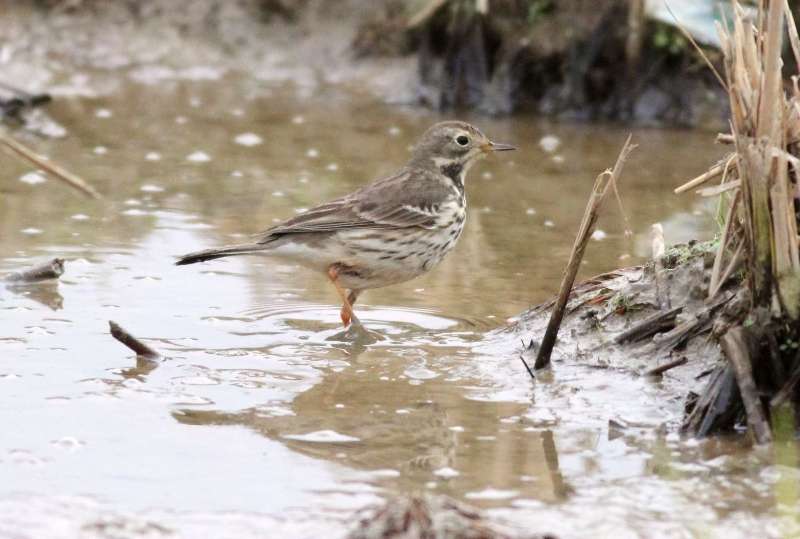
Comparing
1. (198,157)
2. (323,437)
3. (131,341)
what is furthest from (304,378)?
(198,157)

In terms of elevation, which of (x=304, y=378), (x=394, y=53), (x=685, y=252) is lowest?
(x=304, y=378)

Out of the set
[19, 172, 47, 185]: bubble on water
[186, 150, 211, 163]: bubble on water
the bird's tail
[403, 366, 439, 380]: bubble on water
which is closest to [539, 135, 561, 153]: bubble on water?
[186, 150, 211, 163]: bubble on water

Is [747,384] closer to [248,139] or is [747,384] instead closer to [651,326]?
[651,326]

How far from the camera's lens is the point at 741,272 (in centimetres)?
557

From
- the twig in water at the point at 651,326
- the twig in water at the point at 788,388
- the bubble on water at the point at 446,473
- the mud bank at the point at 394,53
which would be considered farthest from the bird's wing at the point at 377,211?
the mud bank at the point at 394,53

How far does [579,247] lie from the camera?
5.77 m

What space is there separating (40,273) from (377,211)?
1928mm

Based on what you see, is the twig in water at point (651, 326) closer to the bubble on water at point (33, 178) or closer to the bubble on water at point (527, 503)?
the bubble on water at point (527, 503)

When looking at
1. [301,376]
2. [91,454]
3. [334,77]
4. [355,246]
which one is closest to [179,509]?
[91,454]

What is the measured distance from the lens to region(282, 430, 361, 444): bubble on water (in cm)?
529

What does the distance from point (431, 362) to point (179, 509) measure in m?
Result: 2.17

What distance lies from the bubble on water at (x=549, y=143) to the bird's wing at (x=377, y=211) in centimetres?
363

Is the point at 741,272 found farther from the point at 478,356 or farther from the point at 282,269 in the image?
the point at 282,269

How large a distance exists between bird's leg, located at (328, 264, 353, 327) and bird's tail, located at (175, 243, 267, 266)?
395 mm
